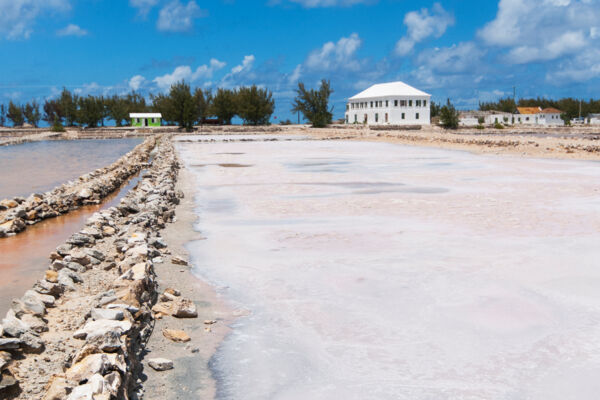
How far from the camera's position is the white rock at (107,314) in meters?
4.38

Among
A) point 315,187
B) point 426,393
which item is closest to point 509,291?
point 426,393

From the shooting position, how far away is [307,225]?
9453mm

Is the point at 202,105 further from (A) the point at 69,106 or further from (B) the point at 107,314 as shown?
(B) the point at 107,314

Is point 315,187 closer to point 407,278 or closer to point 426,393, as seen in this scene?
point 407,278

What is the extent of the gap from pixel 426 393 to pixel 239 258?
3958mm

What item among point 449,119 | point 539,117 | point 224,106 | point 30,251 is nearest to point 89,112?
point 224,106

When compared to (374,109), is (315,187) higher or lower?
lower

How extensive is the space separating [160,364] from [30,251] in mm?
5731

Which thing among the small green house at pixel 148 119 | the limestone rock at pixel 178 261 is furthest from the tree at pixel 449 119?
the limestone rock at pixel 178 261

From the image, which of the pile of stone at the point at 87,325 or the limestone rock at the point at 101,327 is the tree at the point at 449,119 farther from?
the limestone rock at the point at 101,327

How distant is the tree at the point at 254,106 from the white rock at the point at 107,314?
7890 cm

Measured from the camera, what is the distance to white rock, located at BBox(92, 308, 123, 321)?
4.38 m

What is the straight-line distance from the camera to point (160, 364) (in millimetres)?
4148

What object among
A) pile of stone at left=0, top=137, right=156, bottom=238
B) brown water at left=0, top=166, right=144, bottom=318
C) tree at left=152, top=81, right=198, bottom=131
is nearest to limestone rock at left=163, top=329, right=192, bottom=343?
brown water at left=0, top=166, right=144, bottom=318
